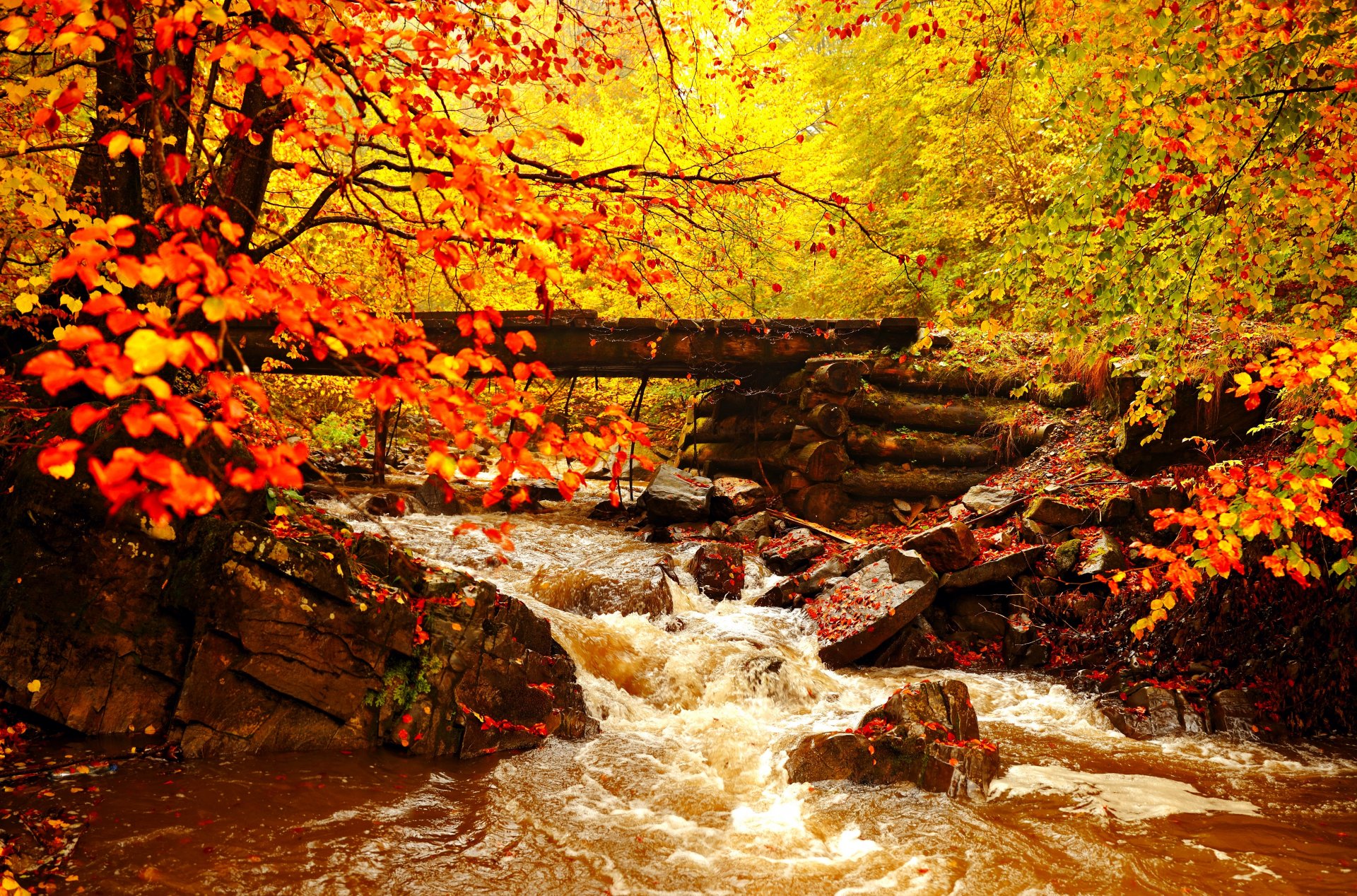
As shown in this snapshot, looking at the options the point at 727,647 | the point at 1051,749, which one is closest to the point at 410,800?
the point at 727,647

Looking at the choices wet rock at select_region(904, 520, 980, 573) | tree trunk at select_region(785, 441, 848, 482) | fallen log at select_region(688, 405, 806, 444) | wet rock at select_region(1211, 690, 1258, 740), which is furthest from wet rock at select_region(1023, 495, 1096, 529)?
fallen log at select_region(688, 405, 806, 444)

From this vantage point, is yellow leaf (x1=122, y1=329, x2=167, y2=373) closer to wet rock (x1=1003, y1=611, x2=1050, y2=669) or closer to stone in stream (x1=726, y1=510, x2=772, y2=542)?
wet rock (x1=1003, y1=611, x2=1050, y2=669)

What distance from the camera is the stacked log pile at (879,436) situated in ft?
39.5

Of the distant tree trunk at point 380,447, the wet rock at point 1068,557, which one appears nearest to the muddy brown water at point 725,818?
the wet rock at point 1068,557

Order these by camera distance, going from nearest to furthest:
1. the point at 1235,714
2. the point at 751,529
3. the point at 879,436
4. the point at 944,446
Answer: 1. the point at 1235,714
2. the point at 751,529
3. the point at 944,446
4. the point at 879,436

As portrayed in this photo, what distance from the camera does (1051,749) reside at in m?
6.41

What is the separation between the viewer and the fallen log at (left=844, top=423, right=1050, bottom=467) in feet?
38.9

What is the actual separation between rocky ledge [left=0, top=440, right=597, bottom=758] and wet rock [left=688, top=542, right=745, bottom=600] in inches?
156

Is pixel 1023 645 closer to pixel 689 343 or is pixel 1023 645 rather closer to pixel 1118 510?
pixel 1118 510

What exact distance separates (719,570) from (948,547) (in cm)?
295

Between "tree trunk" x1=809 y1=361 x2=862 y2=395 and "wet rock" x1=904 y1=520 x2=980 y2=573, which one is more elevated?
"tree trunk" x1=809 y1=361 x2=862 y2=395

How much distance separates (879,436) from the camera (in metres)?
12.6

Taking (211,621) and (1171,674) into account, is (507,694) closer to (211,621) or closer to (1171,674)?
(211,621)

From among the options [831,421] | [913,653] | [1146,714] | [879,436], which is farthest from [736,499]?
[1146,714]
